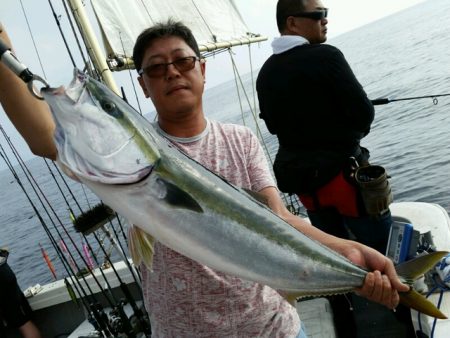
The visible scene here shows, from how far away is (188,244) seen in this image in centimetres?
166

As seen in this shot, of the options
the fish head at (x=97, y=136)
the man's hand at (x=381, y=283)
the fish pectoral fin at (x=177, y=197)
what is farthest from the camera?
the man's hand at (x=381, y=283)

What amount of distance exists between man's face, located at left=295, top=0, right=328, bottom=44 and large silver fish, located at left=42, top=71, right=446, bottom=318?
3.02 m

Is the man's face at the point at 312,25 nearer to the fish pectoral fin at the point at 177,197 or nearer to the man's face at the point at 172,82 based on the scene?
the man's face at the point at 172,82

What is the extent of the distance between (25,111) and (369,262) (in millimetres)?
2007

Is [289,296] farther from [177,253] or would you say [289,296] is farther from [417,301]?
[417,301]

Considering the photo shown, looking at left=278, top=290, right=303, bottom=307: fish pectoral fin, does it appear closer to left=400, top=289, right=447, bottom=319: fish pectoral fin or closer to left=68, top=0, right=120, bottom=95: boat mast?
left=400, top=289, right=447, bottom=319: fish pectoral fin

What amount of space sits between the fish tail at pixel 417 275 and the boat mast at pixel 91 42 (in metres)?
4.89

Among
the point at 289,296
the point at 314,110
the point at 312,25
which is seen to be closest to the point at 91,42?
the point at 312,25

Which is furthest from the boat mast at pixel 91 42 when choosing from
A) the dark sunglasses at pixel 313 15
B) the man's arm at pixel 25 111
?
the man's arm at pixel 25 111

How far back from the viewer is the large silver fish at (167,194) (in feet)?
4.95

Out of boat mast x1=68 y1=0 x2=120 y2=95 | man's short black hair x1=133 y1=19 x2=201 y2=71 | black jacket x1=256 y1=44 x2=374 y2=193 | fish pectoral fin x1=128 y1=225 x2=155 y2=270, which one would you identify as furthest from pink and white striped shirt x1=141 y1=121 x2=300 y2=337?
boat mast x1=68 y1=0 x2=120 y2=95

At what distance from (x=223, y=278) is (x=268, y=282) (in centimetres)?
33

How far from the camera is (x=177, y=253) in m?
2.05

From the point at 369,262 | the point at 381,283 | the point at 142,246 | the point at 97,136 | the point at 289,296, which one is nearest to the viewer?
the point at 97,136
